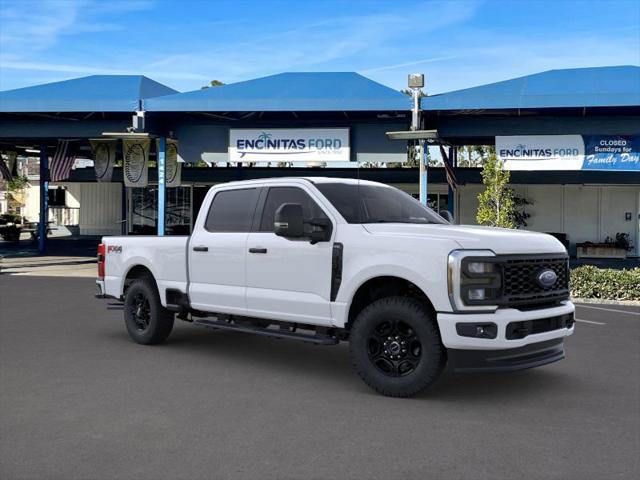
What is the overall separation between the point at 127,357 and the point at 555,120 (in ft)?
54.8

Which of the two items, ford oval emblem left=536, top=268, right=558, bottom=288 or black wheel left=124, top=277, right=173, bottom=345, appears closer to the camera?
ford oval emblem left=536, top=268, right=558, bottom=288

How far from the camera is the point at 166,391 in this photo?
6.26m

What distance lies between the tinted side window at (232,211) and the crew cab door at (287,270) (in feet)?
0.60

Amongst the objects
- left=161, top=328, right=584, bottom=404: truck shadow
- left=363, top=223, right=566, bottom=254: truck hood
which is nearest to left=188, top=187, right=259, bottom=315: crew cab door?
left=161, top=328, right=584, bottom=404: truck shadow

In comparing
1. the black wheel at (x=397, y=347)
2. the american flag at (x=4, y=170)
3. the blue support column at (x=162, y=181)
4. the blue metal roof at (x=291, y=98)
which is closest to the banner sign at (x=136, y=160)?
the blue support column at (x=162, y=181)

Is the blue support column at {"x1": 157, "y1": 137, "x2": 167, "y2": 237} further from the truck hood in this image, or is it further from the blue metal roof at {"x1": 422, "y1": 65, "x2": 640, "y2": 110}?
the truck hood

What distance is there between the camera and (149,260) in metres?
8.59

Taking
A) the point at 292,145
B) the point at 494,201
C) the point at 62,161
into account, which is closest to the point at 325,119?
the point at 292,145

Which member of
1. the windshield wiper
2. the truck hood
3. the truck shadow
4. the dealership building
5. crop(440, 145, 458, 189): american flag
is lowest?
the truck shadow

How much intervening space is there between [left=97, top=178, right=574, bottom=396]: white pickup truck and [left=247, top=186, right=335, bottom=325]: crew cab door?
0.01 m

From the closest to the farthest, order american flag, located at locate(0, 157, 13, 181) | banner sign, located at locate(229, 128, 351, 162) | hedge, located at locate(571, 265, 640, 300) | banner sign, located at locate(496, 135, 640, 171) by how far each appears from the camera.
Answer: hedge, located at locate(571, 265, 640, 300) < banner sign, located at locate(496, 135, 640, 171) < banner sign, located at locate(229, 128, 351, 162) < american flag, located at locate(0, 157, 13, 181)

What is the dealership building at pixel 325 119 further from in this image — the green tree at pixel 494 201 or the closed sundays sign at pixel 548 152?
the green tree at pixel 494 201

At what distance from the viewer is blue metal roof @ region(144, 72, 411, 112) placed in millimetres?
19312

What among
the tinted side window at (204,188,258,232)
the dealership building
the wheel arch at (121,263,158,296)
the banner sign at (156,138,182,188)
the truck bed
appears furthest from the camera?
the banner sign at (156,138,182,188)
